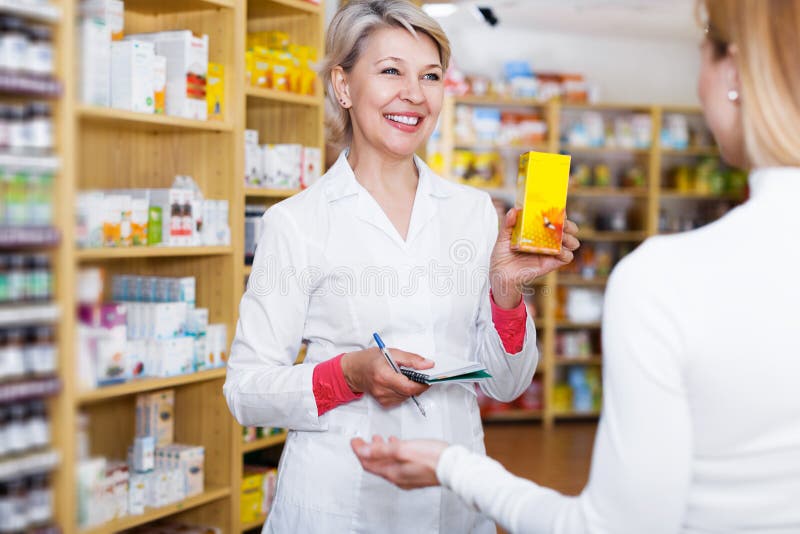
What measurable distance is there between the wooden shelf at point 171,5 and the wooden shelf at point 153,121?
49cm

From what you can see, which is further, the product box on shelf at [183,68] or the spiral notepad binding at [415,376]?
the product box on shelf at [183,68]

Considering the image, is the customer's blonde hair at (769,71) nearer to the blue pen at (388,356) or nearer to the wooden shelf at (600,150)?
the blue pen at (388,356)

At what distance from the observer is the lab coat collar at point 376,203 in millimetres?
1944

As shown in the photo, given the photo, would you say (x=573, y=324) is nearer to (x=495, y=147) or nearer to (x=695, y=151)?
(x=495, y=147)

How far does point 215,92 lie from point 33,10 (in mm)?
Result: 2594

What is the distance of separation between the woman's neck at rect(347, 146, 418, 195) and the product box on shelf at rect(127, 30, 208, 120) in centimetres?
150

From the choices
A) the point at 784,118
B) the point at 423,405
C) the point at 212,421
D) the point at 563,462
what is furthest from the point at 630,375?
the point at 563,462

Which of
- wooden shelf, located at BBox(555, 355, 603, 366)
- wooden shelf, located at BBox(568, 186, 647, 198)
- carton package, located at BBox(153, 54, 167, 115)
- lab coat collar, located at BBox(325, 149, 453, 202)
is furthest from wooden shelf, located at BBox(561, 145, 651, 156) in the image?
lab coat collar, located at BBox(325, 149, 453, 202)

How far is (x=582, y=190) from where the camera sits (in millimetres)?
7789

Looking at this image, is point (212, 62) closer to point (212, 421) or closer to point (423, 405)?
point (212, 421)

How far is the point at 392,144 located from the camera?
1986 mm

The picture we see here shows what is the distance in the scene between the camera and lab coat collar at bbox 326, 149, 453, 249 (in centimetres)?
194

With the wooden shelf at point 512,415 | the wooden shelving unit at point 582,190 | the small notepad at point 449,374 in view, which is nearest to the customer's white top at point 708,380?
→ the small notepad at point 449,374

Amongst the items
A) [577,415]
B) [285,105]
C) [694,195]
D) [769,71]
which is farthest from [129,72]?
[694,195]
